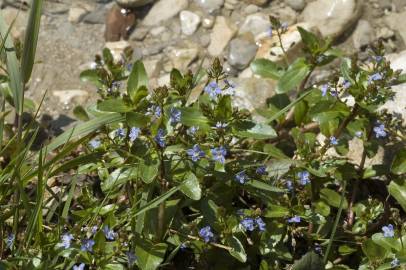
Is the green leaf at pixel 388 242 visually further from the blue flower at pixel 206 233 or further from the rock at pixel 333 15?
the rock at pixel 333 15

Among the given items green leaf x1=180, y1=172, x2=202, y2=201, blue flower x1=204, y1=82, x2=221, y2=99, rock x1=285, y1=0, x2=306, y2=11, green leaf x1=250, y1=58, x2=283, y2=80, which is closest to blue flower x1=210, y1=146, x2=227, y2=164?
green leaf x1=180, y1=172, x2=202, y2=201

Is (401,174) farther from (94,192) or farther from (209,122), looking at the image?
(94,192)

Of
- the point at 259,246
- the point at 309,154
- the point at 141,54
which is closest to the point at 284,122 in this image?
the point at 309,154

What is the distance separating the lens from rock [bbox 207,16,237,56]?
4.50 metres

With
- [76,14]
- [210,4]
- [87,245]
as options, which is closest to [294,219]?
[87,245]

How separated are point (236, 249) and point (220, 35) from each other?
81.4 inches

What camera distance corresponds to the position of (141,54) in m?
4.50

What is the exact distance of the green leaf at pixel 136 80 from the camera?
3045 mm

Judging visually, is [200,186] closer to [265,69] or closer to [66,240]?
[66,240]

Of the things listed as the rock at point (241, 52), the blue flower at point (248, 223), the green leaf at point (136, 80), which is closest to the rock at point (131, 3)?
the rock at point (241, 52)

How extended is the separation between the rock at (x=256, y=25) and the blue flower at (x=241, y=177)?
1.81 m

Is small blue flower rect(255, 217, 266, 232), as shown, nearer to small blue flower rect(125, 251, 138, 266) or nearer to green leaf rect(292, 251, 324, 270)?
green leaf rect(292, 251, 324, 270)

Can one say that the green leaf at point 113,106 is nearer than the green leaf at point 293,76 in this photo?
Yes

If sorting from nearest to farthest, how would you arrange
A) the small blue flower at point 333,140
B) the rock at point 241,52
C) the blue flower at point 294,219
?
the blue flower at point 294,219 < the small blue flower at point 333,140 < the rock at point 241,52
